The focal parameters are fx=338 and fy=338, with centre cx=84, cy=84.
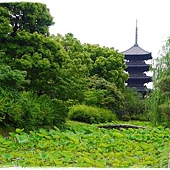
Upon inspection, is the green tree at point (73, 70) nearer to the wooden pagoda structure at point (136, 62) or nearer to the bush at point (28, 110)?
the bush at point (28, 110)

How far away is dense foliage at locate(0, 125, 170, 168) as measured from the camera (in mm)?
2759

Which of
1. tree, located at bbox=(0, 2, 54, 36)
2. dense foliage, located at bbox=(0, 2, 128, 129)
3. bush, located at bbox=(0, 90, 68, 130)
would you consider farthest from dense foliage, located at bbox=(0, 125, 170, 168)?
tree, located at bbox=(0, 2, 54, 36)

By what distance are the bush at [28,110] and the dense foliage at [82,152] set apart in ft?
2.35

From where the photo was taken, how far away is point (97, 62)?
8375 millimetres

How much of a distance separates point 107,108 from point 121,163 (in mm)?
4781

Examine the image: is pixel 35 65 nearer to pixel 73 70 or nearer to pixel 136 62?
pixel 73 70

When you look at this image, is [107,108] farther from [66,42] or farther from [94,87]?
[66,42]

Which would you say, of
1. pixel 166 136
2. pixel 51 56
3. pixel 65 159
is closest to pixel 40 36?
pixel 51 56

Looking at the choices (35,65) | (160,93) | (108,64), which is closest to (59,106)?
(35,65)

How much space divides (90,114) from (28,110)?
2.55m

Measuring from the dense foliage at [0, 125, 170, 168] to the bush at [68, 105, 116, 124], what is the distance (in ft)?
9.10

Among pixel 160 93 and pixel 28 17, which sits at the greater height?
pixel 28 17

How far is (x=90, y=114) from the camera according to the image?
718 cm

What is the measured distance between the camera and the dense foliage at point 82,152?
276 cm
